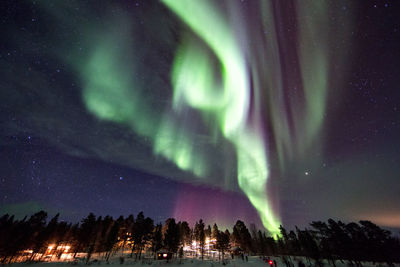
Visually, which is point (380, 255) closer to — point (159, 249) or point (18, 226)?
point (159, 249)

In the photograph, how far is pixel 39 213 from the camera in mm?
64438

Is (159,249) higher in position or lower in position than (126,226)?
lower

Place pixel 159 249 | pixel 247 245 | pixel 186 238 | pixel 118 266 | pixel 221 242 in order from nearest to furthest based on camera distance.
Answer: pixel 118 266 < pixel 159 249 < pixel 221 242 < pixel 247 245 < pixel 186 238

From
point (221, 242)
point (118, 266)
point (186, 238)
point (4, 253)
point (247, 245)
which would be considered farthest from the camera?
point (186, 238)

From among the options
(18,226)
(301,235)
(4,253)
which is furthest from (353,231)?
(18,226)

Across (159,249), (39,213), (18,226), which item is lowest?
(159,249)

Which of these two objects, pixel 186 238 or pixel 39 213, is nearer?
pixel 39 213

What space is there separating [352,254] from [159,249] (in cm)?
6933

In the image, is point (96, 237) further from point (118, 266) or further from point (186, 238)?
point (186, 238)

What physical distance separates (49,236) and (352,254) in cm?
11068

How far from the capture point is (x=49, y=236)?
196ft

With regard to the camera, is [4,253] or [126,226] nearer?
[4,253]

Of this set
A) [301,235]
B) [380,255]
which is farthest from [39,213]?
[380,255]

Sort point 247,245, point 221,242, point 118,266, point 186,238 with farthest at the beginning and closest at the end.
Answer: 1. point 186,238
2. point 247,245
3. point 221,242
4. point 118,266
